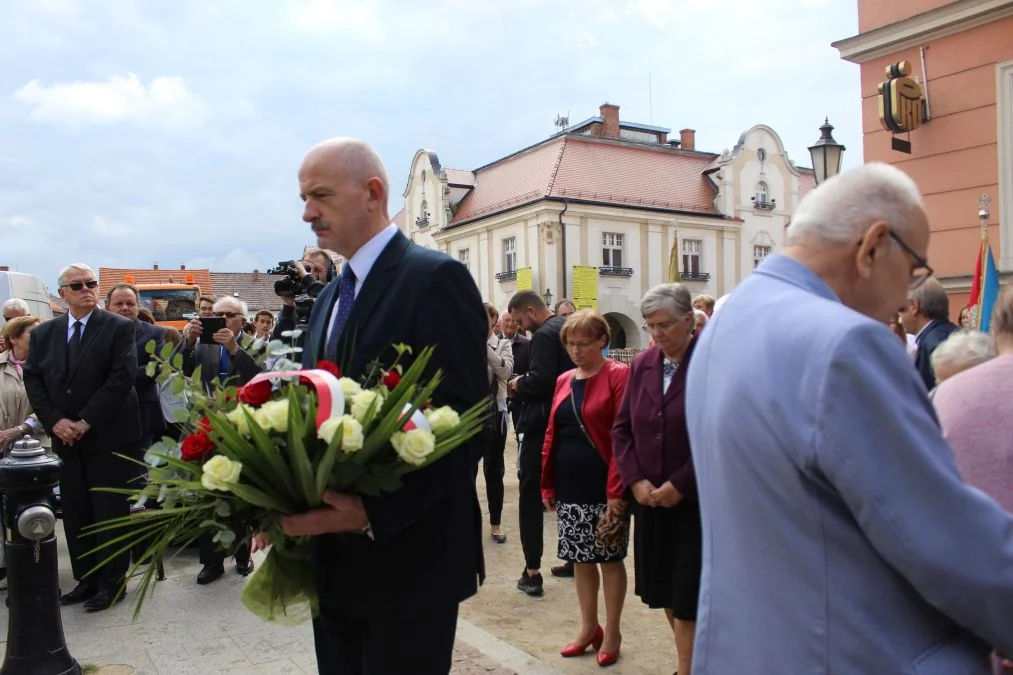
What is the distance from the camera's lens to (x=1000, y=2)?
9562 millimetres

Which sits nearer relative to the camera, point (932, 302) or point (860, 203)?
point (860, 203)

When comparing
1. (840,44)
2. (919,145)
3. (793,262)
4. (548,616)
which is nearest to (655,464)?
(548,616)

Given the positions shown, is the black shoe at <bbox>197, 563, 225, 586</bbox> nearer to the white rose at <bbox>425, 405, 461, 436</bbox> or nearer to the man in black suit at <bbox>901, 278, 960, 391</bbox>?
the white rose at <bbox>425, 405, 461, 436</bbox>

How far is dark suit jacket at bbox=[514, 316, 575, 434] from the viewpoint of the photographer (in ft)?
19.7

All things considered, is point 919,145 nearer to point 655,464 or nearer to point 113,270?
point 655,464

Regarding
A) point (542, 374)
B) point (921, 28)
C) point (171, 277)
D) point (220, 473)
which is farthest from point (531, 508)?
point (171, 277)

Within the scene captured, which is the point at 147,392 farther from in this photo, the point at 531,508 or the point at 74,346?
the point at 531,508

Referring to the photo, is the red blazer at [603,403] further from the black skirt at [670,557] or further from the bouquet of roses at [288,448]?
the bouquet of roses at [288,448]

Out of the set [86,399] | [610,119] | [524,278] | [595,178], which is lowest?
[86,399]

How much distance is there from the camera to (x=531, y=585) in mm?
5926

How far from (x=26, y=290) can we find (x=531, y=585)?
12.3m

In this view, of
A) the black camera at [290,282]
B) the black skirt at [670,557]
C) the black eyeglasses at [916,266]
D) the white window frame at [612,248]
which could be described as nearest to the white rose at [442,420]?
the black eyeglasses at [916,266]

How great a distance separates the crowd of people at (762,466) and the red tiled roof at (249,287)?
48.6 meters

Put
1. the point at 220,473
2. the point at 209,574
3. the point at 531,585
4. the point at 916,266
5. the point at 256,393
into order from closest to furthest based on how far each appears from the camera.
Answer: the point at 916,266 < the point at 220,473 < the point at 256,393 < the point at 531,585 < the point at 209,574
